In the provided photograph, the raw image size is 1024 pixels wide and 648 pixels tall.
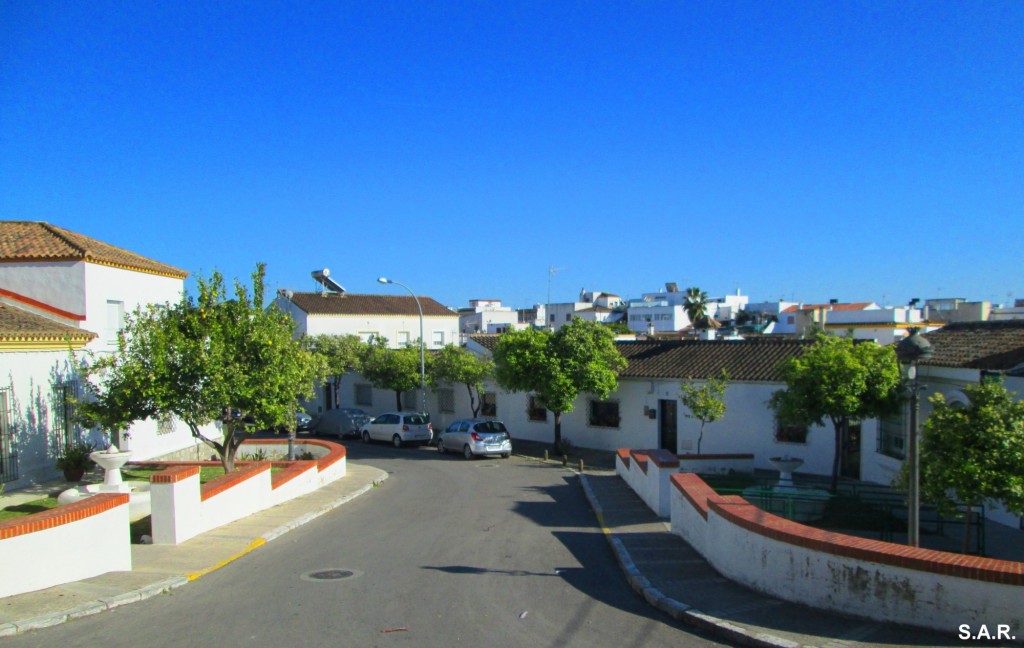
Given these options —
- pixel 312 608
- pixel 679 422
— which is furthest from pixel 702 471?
pixel 312 608

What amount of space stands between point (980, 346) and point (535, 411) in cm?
1976

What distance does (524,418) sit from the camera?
3459cm

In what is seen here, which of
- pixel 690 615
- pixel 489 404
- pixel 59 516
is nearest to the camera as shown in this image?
pixel 690 615

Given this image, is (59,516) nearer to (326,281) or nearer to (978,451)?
(978,451)

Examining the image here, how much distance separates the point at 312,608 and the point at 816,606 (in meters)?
6.00

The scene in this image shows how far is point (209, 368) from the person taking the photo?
1628 cm

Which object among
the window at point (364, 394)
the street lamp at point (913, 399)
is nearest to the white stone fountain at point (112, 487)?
the street lamp at point (913, 399)

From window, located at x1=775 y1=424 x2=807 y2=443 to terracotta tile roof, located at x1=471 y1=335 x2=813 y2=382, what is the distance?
Answer: 5.30ft

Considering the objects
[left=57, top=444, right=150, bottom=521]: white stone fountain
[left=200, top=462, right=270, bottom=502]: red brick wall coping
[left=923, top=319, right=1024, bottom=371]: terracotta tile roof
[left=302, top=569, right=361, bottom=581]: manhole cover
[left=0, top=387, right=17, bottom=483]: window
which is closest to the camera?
[left=302, top=569, right=361, bottom=581]: manhole cover

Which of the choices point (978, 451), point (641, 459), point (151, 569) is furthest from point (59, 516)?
point (641, 459)

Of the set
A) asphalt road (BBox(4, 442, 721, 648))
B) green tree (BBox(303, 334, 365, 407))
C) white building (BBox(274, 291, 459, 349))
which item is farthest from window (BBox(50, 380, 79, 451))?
white building (BBox(274, 291, 459, 349))

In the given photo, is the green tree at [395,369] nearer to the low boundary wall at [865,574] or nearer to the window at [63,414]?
the window at [63,414]

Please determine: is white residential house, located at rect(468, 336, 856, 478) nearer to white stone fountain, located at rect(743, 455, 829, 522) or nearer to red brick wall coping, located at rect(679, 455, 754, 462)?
red brick wall coping, located at rect(679, 455, 754, 462)

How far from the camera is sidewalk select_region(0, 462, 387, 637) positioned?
906 cm
